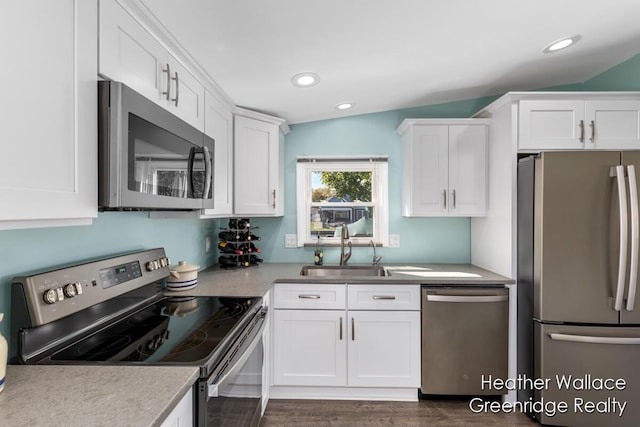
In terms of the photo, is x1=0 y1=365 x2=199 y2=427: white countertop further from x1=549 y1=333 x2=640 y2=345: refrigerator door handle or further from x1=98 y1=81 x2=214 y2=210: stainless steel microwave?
x1=549 y1=333 x2=640 y2=345: refrigerator door handle

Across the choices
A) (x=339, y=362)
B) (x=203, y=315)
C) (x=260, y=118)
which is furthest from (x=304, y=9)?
(x=339, y=362)

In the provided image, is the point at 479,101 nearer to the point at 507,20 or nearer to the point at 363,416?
the point at 507,20

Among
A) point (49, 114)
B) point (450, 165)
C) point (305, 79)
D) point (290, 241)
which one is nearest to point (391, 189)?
point (450, 165)

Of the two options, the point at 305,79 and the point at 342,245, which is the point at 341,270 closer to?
the point at 342,245

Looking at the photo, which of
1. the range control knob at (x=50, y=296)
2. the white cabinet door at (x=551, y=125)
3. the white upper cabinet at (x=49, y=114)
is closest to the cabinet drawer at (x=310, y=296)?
the range control knob at (x=50, y=296)

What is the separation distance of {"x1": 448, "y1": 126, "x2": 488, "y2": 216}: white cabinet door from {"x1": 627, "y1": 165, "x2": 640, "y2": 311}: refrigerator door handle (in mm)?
851

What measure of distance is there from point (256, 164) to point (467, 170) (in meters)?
1.61

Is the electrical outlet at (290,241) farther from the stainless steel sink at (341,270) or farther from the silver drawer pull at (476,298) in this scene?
the silver drawer pull at (476,298)

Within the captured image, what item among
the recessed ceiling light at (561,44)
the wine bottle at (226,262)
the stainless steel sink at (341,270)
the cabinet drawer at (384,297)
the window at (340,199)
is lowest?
the cabinet drawer at (384,297)

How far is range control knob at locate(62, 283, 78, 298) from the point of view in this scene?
3.79ft

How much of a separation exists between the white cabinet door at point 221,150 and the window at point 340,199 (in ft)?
2.60

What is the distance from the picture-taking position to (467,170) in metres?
2.61

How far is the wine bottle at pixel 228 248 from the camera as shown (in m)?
2.61

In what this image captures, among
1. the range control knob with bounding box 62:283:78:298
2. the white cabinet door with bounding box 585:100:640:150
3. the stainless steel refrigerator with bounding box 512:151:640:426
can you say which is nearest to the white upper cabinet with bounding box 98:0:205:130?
the range control knob with bounding box 62:283:78:298
